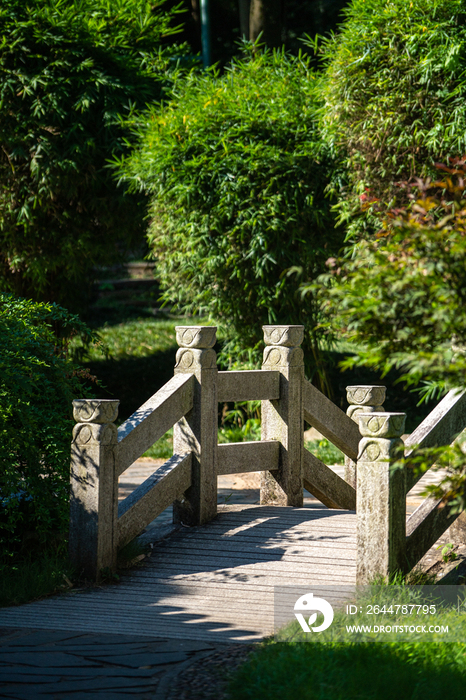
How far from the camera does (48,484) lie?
467 centimetres

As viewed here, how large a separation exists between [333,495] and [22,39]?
23.1ft

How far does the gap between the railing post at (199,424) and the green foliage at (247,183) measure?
349cm

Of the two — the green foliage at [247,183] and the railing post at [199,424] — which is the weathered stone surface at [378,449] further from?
the green foliage at [247,183]

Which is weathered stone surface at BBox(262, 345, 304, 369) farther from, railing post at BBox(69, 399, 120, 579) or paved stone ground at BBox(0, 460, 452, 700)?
paved stone ground at BBox(0, 460, 452, 700)

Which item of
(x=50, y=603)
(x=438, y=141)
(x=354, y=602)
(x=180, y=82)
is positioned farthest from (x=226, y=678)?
(x=180, y=82)

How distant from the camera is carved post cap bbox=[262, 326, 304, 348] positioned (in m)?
5.50

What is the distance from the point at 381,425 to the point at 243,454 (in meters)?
1.63

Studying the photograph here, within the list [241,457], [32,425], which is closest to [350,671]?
[32,425]

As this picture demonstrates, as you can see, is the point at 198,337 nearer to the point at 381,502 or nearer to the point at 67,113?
the point at 381,502

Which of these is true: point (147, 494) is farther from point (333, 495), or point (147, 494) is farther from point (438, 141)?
point (438, 141)

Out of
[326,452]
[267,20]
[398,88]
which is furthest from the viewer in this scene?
[267,20]

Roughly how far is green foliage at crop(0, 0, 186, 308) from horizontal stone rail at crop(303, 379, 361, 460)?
5203 mm

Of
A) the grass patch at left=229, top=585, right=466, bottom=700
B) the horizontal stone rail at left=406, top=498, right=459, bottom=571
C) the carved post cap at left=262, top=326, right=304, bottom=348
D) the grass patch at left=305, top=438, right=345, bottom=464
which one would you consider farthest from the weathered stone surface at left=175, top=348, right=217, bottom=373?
the grass patch at left=305, top=438, right=345, bottom=464

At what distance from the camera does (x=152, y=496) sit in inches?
190
